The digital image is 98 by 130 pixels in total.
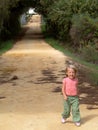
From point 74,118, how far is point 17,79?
6474 millimetres

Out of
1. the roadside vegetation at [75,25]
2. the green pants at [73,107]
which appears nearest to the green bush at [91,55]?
the roadside vegetation at [75,25]

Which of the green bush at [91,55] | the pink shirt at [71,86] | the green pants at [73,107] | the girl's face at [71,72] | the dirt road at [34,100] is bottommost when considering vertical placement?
the green bush at [91,55]

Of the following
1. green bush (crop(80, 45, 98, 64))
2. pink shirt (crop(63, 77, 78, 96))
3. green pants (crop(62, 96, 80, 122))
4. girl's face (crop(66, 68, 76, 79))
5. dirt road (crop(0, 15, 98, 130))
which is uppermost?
girl's face (crop(66, 68, 76, 79))

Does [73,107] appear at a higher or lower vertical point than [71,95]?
lower

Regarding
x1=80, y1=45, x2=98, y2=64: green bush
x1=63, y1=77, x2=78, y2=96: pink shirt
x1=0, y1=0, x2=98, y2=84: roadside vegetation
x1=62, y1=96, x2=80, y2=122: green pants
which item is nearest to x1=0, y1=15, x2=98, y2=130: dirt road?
x1=62, y1=96, x2=80, y2=122: green pants

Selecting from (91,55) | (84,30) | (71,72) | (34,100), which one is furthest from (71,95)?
→ (84,30)

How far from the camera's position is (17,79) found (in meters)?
14.2

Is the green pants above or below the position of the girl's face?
below

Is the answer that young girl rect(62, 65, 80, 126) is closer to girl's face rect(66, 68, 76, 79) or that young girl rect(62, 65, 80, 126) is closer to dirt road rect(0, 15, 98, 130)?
girl's face rect(66, 68, 76, 79)

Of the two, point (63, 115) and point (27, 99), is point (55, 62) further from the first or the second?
point (63, 115)

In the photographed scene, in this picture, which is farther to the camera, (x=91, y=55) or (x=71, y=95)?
(x=91, y=55)

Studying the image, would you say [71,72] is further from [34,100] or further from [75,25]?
[75,25]

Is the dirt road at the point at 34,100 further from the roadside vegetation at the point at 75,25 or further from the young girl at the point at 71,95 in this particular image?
the roadside vegetation at the point at 75,25

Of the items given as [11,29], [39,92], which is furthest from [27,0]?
[39,92]
